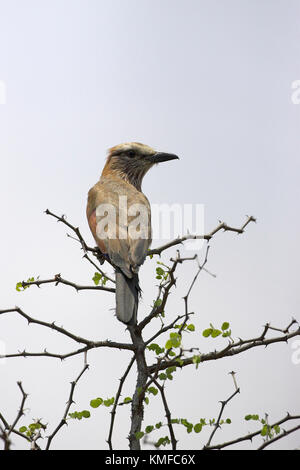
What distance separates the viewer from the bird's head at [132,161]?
18.8ft

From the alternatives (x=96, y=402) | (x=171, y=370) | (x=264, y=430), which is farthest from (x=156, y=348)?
(x=264, y=430)

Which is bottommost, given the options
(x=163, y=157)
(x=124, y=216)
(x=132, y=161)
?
(x=124, y=216)

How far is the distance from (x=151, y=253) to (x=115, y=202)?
917 mm

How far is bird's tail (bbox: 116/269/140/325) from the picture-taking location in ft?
10.7

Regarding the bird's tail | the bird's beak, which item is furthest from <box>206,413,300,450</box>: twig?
the bird's beak

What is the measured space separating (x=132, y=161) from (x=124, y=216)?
162 cm

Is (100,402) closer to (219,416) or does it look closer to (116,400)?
(116,400)

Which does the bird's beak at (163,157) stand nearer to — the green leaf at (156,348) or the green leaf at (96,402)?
the green leaf at (156,348)

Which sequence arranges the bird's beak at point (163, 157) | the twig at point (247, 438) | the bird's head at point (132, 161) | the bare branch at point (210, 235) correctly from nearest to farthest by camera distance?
the twig at point (247, 438) < the bare branch at point (210, 235) < the bird's beak at point (163, 157) < the bird's head at point (132, 161)

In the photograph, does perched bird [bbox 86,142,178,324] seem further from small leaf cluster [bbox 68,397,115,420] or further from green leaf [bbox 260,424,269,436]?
green leaf [bbox 260,424,269,436]

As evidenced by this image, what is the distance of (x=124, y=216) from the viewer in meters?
4.30

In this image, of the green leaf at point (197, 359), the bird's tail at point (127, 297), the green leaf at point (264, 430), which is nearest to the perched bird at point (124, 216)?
the bird's tail at point (127, 297)
